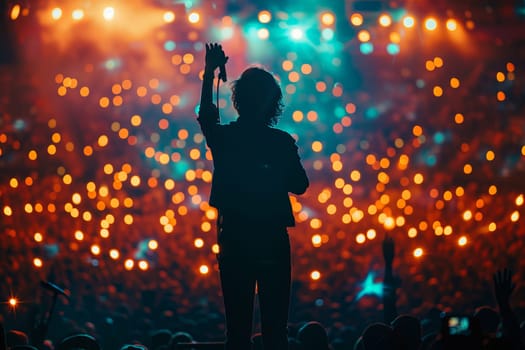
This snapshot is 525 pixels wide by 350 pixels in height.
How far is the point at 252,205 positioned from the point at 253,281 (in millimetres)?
367

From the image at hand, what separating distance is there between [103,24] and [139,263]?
14.9ft

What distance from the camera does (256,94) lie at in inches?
109

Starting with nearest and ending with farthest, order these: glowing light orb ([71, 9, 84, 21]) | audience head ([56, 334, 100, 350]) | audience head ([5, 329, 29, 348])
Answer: audience head ([56, 334, 100, 350]), audience head ([5, 329, 29, 348]), glowing light orb ([71, 9, 84, 21])

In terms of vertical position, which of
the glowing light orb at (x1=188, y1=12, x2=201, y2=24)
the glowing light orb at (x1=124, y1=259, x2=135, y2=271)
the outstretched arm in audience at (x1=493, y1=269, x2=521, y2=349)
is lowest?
the glowing light orb at (x1=124, y1=259, x2=135, y2=271)

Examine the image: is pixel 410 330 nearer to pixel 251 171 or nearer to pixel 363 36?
pixel 251 171

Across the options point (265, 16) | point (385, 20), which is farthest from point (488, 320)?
point (385, 20)

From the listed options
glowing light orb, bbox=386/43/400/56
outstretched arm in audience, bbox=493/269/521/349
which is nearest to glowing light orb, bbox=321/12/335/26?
glowing light orb, bbox=386/43/400/56

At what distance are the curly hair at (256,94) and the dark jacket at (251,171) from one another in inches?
3.0

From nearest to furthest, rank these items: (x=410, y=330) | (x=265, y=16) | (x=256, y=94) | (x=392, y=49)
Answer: (x=256, y=94)
(x=410, y=330)
(x=265, y=16)
(x=392, y=49)

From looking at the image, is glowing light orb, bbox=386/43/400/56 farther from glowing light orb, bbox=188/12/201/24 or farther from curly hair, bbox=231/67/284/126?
curly hair, bbox=231/67/284/126

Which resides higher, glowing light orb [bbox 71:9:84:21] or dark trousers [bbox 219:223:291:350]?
glowing light orb [bbox 71:9:84:21]

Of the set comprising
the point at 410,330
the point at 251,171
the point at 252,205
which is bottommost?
the point at 410,330

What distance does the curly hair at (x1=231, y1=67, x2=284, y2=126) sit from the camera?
110 inches

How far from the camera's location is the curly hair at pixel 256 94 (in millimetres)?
2785
